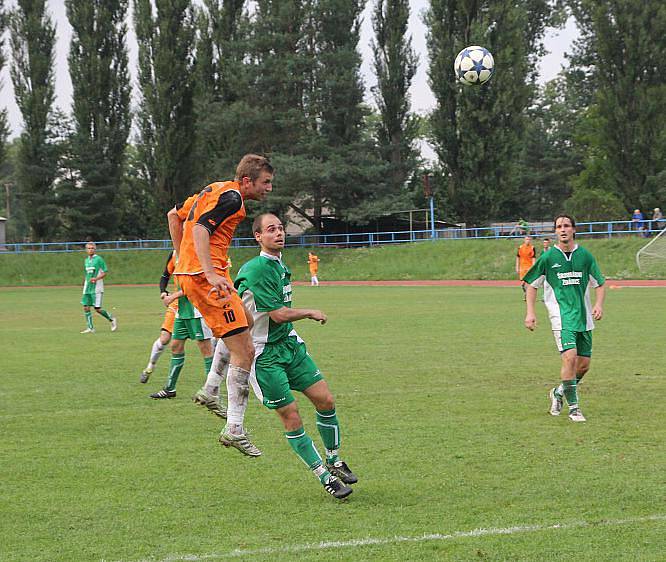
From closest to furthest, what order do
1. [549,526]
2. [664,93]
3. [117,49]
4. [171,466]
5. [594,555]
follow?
1. [594,555]
2. [549,526]
3. [171,466]
4. [664,93]
5. [117,49]

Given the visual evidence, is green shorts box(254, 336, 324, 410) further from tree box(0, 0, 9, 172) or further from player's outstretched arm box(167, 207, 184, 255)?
tree box(0, 0, 9, 172)

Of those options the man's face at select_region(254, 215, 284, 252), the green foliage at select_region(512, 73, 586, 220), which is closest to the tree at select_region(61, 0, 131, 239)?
the green foliage at select_region(512, 73, 586, 220)

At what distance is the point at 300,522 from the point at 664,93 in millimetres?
48638

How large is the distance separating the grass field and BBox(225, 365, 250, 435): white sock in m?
0.48

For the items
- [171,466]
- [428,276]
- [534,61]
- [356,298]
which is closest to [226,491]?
[171,466]

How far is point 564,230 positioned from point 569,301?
703mm

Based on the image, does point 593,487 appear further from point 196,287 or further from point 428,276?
point 428,276

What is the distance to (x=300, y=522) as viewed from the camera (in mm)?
5453

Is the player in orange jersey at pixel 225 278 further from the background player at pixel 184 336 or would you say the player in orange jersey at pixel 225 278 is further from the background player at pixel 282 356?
the background player at pixel 184 336

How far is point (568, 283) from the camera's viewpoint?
29.1 ft

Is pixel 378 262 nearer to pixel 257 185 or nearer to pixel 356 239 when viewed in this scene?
pixel 356 239

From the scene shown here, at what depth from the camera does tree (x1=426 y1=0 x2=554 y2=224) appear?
5272 cm

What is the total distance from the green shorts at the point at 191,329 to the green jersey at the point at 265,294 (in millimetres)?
4290

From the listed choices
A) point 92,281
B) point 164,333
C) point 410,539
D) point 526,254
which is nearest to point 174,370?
point 164,333
